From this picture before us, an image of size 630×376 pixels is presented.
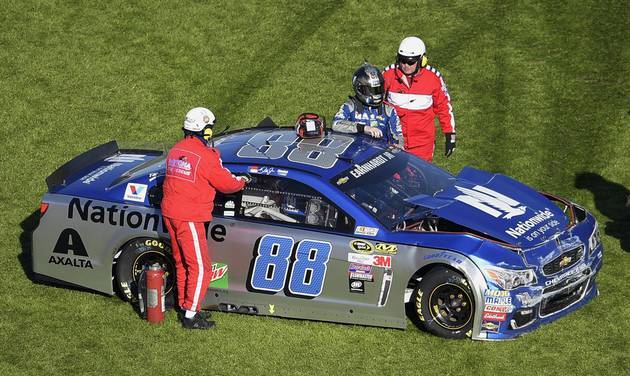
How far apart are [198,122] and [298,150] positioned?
4.02 ft

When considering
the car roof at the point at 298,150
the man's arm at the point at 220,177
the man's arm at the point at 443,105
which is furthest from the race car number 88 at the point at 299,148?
the man's arm at the point at 443,105

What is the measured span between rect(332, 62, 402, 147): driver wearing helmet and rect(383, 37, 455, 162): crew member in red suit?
66 cm

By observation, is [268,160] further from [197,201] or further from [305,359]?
[305,359]

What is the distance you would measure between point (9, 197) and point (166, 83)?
4.06 m

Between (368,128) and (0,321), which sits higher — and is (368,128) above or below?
above

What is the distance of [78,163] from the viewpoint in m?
11.7

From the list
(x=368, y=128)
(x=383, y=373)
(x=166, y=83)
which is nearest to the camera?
(x=383, y=373)

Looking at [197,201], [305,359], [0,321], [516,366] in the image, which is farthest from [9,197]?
[516,366]

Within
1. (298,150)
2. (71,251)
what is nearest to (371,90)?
(298,150)

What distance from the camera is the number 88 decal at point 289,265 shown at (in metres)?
10.2

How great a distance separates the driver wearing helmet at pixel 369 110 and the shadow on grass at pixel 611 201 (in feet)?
9.61

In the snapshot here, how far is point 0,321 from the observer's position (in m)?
10.7

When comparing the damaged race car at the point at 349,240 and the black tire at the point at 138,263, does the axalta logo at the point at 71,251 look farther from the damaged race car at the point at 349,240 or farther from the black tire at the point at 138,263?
the black tire at the point at 138,263

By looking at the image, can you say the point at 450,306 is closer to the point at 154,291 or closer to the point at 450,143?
the point at 154,291
